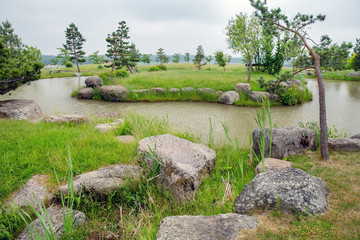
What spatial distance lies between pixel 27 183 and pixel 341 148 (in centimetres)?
530

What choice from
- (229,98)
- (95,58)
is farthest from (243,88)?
(95,58)

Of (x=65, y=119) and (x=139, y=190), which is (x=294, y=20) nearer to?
(x=139, y=190)

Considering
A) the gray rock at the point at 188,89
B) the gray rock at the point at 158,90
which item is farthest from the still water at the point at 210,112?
the gray rock at the point at 158,90

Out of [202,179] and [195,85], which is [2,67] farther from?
[195,85]

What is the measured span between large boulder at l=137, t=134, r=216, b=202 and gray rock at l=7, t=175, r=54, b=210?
1477 mm

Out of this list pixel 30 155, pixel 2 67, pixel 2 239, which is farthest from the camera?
pixel 2 67

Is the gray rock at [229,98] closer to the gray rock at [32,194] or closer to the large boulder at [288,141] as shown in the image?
the large boulder at [288,141]

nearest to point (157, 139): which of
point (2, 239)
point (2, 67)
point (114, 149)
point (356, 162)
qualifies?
point (114, 149)

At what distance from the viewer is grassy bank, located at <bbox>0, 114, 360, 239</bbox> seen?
2.18 meters

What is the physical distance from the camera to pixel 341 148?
4.11 meters

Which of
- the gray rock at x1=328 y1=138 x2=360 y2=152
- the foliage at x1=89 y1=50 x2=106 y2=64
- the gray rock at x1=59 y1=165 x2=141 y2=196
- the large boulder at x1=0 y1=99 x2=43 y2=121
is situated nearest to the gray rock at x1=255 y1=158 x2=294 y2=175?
the gray rock at x1=328 y1=138 x2=360 y2=152

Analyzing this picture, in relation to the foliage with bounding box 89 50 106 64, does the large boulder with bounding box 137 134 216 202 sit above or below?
below

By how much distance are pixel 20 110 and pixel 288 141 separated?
7657 mm

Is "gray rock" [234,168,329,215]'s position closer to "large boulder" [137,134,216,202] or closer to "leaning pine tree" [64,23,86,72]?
"large boulder" [137,134,216,202]
